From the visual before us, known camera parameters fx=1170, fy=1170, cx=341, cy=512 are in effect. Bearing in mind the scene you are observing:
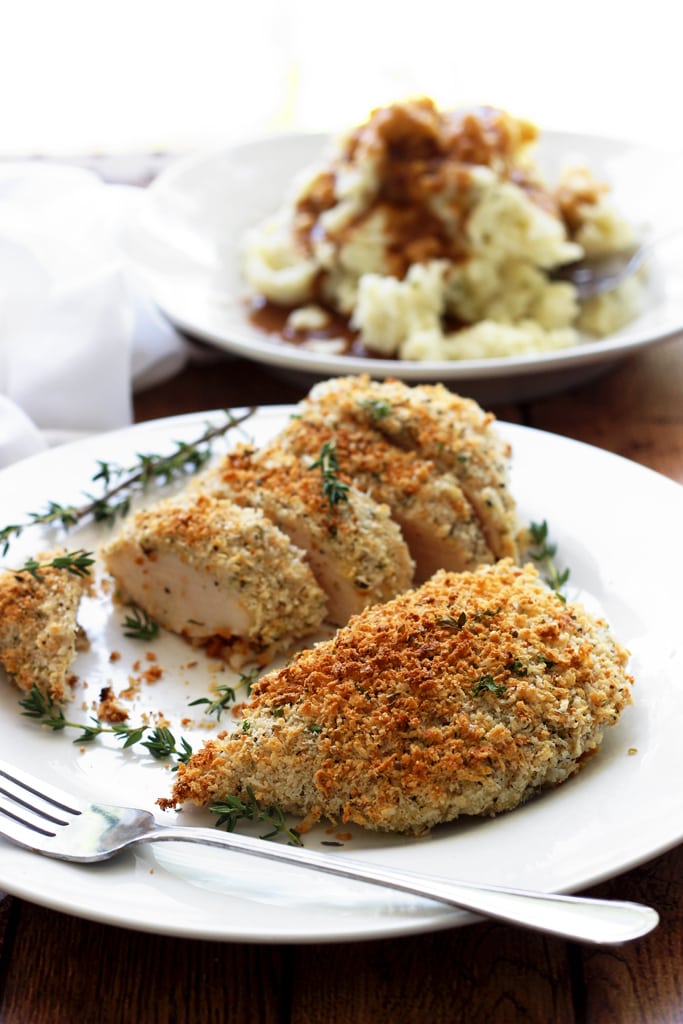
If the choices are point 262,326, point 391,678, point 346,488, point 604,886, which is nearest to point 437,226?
point 262,326

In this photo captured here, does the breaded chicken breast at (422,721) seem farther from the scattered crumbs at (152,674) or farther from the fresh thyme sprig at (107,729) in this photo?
the scattered crumbs at (152,674)

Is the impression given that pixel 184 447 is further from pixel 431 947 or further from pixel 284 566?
pixel 431 947

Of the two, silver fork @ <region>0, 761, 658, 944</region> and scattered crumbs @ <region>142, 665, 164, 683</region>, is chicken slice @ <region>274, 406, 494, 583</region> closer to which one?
scattered crumbs @ <region>142, 665, 164, 683</region>

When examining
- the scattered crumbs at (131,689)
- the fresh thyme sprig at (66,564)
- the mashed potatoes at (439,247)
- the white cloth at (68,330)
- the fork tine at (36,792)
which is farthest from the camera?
the mashed potatoes at (439,247)

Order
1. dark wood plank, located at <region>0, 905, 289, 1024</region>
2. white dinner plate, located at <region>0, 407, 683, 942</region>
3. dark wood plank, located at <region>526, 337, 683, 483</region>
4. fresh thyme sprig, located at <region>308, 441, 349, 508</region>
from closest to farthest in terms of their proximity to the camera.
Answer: white dinner plate, located at <region>0, 407, 683, 942</region> → dark wood plank, located at <region>0, 905, 289, 1024</region> → fresh thyme sprig, located at <region>308, 441, 349, 508</region> → dark wood plank, located at <region>526, 337, 683, 483</region>

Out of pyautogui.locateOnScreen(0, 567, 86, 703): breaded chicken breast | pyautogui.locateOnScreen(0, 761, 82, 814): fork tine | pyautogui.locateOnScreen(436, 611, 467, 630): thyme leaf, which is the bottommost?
pyautogui.locateOnScreen(0, 567, 86, 703): breaded chicken breast

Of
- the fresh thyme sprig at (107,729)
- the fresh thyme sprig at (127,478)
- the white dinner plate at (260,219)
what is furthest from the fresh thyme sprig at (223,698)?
the white dinner plate at (260,219)

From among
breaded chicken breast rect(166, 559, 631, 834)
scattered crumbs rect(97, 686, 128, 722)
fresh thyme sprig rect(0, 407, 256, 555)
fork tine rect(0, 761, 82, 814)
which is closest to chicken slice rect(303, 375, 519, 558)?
fresh thyme sprig rect(0, 407, 256, 555)
